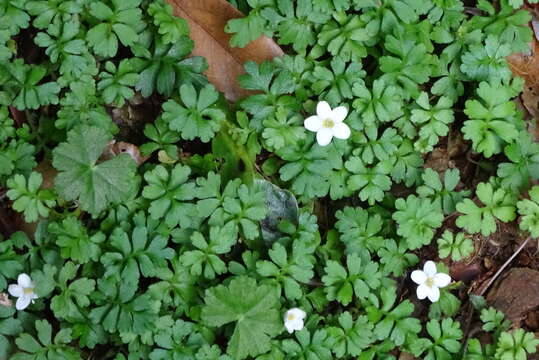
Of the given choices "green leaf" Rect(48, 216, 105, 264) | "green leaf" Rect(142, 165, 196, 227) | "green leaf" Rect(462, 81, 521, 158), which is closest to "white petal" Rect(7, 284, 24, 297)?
"green leaf" Rect(48, 216, 105, 264)

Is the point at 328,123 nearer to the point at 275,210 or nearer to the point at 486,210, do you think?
the point at 275,210

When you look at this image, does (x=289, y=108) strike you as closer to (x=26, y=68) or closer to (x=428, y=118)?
(x=428, y=118)

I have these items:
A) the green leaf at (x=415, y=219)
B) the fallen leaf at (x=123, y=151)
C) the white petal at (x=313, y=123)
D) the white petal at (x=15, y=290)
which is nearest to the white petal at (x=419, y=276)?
the green leaf at (x=415, y=219)

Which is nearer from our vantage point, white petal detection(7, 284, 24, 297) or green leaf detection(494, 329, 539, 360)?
white petal detection(7, 284, 24, 297)

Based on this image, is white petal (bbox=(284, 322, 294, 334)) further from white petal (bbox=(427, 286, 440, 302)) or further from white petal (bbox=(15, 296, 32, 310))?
white petal (bbox=(15, 296, 32, 310))

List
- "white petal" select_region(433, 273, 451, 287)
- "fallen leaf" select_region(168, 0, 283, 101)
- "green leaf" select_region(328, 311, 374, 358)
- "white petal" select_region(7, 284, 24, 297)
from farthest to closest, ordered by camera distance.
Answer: "fallen leaf" select_region(168, 0, 283, 101) → "white petal" select_region(433, 273, 451, 287) → "green leaf" select_region(328, 311, 374, 358) → "white petal" select_region(7, 284, 24, 297)

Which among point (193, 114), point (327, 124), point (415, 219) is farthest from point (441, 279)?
→ point (193, 114)
